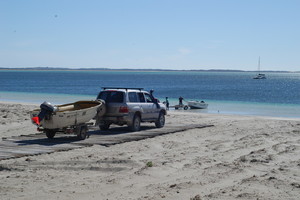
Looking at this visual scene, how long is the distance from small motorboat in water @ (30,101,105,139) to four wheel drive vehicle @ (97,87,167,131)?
107cm

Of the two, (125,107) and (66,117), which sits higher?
(125,107)

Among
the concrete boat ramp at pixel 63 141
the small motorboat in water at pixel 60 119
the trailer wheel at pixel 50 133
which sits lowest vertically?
the concrete boat ramp at pixel 63 141

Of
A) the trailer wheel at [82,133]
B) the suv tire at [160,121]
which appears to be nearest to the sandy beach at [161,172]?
the trailer wheel at [82,133]

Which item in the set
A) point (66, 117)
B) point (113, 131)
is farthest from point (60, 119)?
point (113, 131)

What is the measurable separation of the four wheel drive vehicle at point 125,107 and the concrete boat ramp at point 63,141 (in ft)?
1.53

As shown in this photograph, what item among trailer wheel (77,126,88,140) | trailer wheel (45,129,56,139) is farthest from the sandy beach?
trailer wheel (45,129,56,139)

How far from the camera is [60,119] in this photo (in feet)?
49.4

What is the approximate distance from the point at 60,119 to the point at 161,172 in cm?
542

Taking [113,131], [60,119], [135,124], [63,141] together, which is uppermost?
[60,119]

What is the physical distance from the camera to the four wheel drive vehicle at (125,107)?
18.0m

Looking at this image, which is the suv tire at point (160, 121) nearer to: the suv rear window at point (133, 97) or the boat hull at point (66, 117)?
the suv rear window at point (133, 97)

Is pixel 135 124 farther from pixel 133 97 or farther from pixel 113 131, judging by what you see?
pixel 133 97

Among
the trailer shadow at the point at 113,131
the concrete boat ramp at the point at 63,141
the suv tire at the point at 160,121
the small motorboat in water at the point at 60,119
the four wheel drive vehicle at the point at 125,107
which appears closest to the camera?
the concrete boat ramp at the point at 63,141

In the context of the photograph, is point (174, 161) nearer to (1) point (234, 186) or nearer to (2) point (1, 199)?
(1) point (234, 186)
